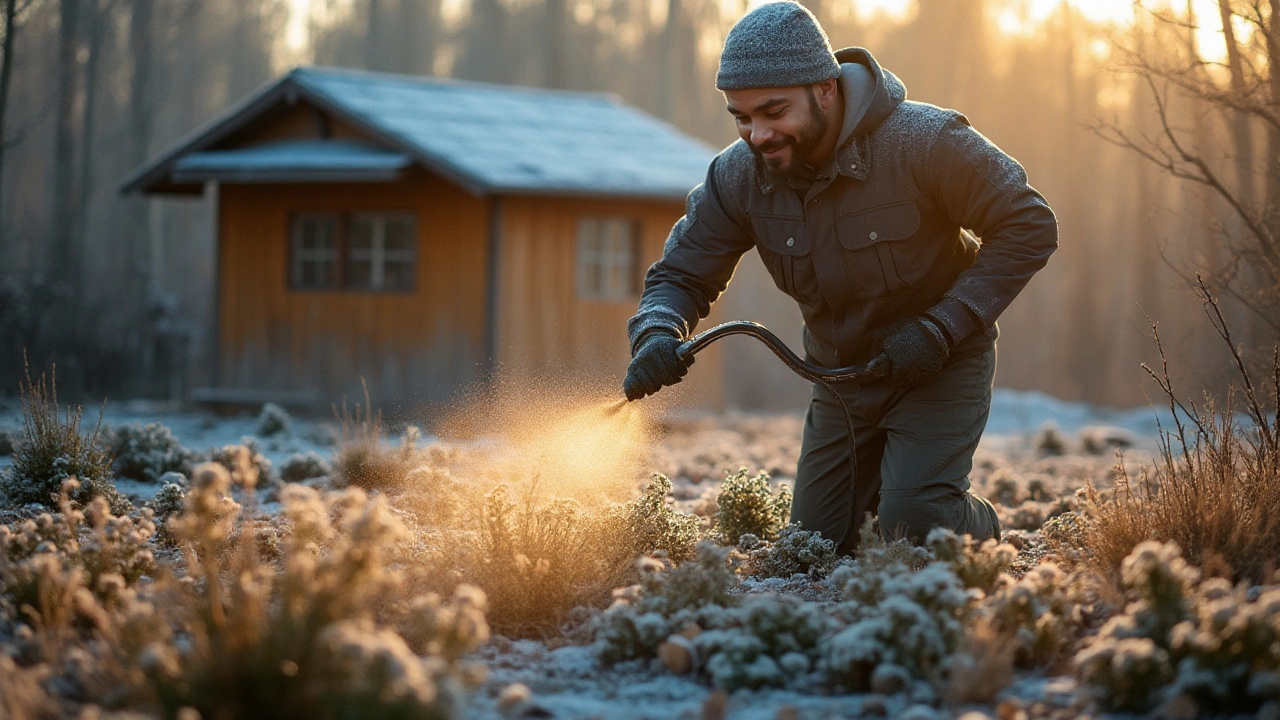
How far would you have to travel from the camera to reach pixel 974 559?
3.86 m

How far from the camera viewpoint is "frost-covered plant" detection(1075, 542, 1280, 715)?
114 inches

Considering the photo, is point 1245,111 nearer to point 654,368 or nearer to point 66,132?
point 654,368

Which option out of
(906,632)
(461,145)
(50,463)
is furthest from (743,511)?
(461,145)

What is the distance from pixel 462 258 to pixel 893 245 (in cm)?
949

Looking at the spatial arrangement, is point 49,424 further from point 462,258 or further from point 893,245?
Answer: point 462,258

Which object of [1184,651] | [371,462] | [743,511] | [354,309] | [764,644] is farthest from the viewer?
[354,309]

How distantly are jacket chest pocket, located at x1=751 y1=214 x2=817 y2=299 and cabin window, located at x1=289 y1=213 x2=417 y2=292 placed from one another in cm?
965

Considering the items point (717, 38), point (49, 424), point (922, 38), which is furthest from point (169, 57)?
point (49, 424)

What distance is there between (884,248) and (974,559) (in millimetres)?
1567

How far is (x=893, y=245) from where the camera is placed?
505 cm

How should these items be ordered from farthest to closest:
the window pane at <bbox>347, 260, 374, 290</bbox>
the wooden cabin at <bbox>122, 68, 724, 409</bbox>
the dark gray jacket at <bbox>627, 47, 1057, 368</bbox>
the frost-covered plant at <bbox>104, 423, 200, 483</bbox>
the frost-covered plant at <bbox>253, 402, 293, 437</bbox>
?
the window pane at <bbox>347, 260, 374, 290</bbox>, the wooden cabin at <bbox>122, 68, 724, 409</bbox>, the frost-covered plant at <bbox>253, 402, 293, 437</bbox>, the frost-covered plant at <bbox>104, 423, 200, 483</bbox>, the dark gray jacket at <bbox>627, 47, 1057, 368</bbox>

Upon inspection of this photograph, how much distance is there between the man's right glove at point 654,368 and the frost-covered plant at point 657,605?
3.03 ft

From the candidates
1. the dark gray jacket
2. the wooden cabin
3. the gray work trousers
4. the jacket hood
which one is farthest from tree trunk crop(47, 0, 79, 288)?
the jacket hood

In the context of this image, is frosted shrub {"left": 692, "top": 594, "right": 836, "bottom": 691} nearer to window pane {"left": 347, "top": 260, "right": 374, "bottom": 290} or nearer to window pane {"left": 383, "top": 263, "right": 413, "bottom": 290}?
window pane {"left": 383, "top": 263, "right": 413, "bottom": 290}
